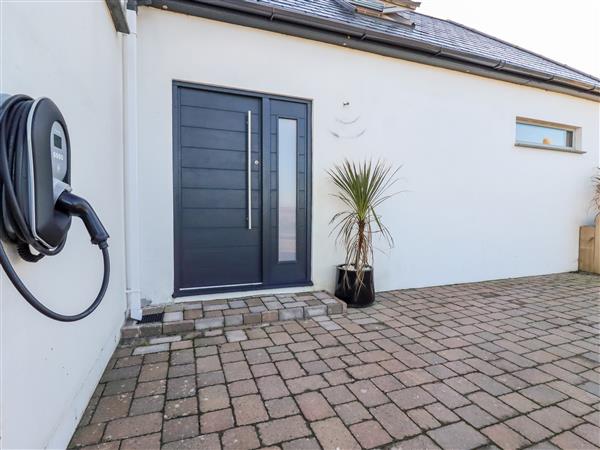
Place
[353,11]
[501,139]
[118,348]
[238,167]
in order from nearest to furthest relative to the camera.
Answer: [118,348] → [238,167] → [353,11] → [501,139]

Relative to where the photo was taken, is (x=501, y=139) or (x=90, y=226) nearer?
(x=90, y=226)

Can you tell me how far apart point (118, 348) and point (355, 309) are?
6.94 feet

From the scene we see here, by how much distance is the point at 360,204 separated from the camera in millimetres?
3287

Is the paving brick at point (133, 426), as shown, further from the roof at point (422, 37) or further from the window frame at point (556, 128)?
the window frame at point (556, 128)

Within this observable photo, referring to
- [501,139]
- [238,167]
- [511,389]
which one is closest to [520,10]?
[501,139]

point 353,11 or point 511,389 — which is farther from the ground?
point 353,11

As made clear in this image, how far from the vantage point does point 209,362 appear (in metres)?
2.15

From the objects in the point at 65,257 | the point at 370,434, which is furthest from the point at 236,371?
the point at 65,257

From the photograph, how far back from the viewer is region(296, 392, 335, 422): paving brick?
64.2 inches

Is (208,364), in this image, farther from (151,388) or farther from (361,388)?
(361,388)

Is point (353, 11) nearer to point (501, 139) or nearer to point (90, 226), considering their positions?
point (501, 139)

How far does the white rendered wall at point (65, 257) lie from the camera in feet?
3.43

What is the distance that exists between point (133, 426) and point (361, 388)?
1213mm

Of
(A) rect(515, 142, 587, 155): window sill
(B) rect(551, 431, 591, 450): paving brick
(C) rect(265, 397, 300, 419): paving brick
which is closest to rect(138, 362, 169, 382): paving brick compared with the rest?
(C) rect(265, 397, 300, 419): paving brick
